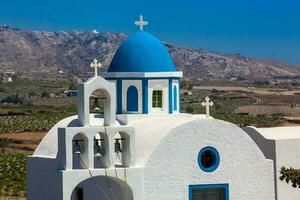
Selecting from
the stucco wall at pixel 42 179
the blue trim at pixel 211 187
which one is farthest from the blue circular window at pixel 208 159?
the stucco wall at pixel 42 179

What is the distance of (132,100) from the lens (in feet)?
78.5

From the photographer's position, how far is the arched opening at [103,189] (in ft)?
66.3

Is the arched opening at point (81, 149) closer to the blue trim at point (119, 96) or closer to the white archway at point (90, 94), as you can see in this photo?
the white archway at point (90, 94)

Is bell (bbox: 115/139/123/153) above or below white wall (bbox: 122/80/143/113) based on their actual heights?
below

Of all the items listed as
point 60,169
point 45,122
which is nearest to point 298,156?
point 60,169

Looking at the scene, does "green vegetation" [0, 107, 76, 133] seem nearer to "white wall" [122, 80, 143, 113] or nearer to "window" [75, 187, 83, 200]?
"white wall" [122, 80, 143, 113]

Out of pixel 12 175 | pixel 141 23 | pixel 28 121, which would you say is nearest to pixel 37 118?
pixel 28 121

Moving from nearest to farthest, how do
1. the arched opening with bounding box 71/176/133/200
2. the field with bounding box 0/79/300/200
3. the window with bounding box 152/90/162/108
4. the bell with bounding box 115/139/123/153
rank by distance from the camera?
the bell with bounding box 115/139/123/153
the arched opening with bounding box 71/176/133/200
the window with bounding box 152/90/162/108
the field with bounding box 0/79/300/200

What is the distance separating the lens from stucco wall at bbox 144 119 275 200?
20.3 metres

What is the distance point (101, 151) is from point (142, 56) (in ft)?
16.5

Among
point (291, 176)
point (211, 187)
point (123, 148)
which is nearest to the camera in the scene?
point (123, 148)

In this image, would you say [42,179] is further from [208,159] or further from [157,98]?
[208,159]

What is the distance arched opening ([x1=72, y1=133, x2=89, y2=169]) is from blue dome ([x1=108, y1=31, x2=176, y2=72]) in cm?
486

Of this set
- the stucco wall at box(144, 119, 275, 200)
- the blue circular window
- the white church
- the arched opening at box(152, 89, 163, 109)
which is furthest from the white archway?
the arched opening at box(152, 89, 163, 109)
